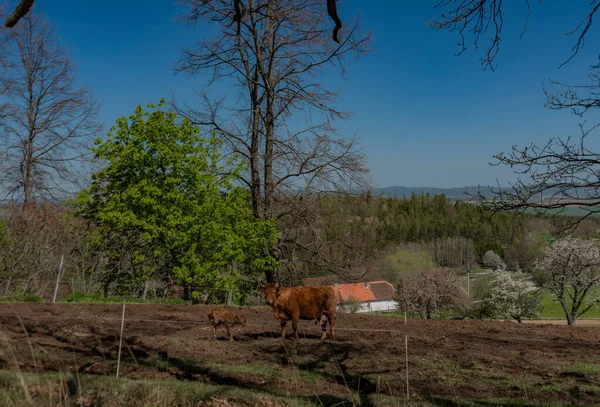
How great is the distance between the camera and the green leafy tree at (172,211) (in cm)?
1764

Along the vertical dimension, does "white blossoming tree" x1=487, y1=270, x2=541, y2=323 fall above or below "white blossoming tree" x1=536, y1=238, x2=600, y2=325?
below

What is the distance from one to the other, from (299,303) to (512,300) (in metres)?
29.4

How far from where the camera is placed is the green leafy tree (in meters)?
17.6

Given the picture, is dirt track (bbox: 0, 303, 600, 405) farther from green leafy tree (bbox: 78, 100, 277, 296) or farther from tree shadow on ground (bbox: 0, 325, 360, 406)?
green leafy tree (bbox: 78, 100, 277, 296)

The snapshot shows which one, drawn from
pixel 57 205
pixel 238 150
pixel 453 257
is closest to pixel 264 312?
pixel 238 150

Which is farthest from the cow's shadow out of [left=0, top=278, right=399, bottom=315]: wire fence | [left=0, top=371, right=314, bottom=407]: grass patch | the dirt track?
[left=0, top=278, right=399, bottom=315]: wire fence

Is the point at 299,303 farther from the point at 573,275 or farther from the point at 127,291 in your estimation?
the point at 573,275

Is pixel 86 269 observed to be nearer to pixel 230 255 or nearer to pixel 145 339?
pixel 230 255

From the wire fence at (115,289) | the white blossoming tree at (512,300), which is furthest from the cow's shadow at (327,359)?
the white blossoming tree at (512,300)

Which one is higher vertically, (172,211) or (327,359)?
(172,211)

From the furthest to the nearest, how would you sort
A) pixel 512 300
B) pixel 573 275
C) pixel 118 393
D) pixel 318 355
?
pixel 573 275
pixel 512 300
pixel 318 355
pixel 118 393

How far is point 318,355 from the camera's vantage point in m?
8.19

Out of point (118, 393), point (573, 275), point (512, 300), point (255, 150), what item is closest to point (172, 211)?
point (255, 150)

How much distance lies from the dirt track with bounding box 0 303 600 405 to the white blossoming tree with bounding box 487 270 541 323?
22782 millimetres
